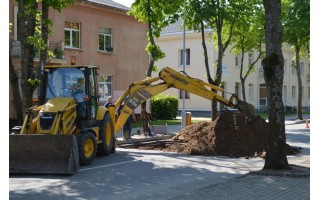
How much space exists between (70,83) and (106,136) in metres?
2.25

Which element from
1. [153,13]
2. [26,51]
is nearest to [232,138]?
[26,51]

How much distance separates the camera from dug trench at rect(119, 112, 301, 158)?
16.2 metres

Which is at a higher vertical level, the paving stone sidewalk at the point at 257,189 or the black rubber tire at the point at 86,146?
the black rubber tire at the point at 86,146

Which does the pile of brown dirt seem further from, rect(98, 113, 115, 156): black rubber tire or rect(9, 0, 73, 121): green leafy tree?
rect(9, 0, 73, 121): green leafy tree

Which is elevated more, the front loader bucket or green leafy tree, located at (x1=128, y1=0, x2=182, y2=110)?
green leafy tree, located at (x1=128, y1=0, x2=182, y2=110)

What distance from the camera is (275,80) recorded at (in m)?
11.8

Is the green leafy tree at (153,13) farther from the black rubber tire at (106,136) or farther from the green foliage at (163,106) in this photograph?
the green foliage at (163,106)

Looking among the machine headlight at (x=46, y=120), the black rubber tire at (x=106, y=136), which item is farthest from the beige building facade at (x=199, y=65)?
the machine headlight at (x=46, y=120)

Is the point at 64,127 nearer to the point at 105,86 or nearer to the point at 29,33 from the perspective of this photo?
the point at 29,33

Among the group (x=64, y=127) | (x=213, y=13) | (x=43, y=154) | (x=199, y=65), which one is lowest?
(x=43, y=154)

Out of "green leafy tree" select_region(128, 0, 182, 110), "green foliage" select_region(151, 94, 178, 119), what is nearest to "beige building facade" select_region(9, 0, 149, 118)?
"green foliage" select_region(151, 94, 178, 119)

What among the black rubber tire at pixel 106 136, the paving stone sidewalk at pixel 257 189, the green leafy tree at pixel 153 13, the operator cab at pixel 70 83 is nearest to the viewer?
the paving stone sidewalk at pixel 257 189

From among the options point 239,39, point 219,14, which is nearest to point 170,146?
point 219,14

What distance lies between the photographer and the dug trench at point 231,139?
16219mm
